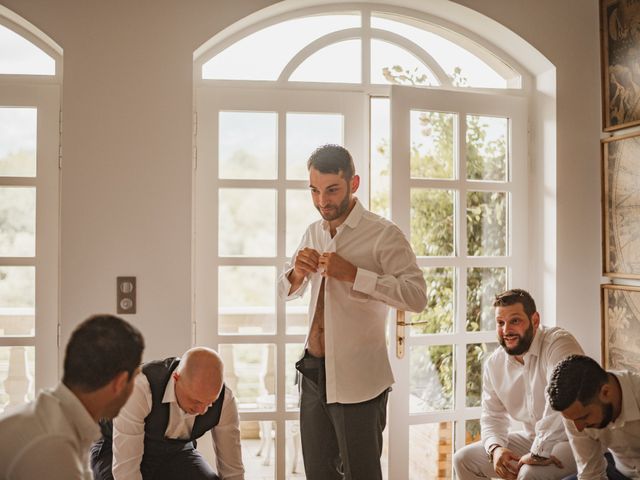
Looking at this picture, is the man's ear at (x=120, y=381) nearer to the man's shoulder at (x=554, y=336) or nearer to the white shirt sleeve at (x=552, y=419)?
the white shirt sleeve at (x=552, y=419)

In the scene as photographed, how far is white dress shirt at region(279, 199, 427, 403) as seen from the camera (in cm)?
238

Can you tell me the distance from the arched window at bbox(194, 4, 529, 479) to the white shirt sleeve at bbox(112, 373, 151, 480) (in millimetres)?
843

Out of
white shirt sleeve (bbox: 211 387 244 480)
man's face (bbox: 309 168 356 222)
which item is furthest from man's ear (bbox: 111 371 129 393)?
man's face (bbox: 309 168 356 222)

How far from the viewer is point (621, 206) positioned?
314 cm

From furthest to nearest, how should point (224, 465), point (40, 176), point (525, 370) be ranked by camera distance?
point (40, 176), point (525, 370), point (224, 465)

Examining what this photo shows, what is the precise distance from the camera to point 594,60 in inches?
130

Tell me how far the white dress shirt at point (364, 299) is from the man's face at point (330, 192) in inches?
2.4

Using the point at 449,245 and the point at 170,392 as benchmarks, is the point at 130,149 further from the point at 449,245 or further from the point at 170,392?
the point at 449,245

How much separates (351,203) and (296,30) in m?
1.21

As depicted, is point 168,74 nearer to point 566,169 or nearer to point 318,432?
point 318,432

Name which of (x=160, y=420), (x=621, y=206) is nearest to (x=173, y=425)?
(x=160, y=420)

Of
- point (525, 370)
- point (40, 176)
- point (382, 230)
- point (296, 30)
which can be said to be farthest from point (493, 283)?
point (40, 176)

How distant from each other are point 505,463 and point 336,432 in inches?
31.3

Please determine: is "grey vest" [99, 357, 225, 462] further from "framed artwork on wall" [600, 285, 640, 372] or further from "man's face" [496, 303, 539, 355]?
"framed artwork on wall" [600, 285, 640, 372]
